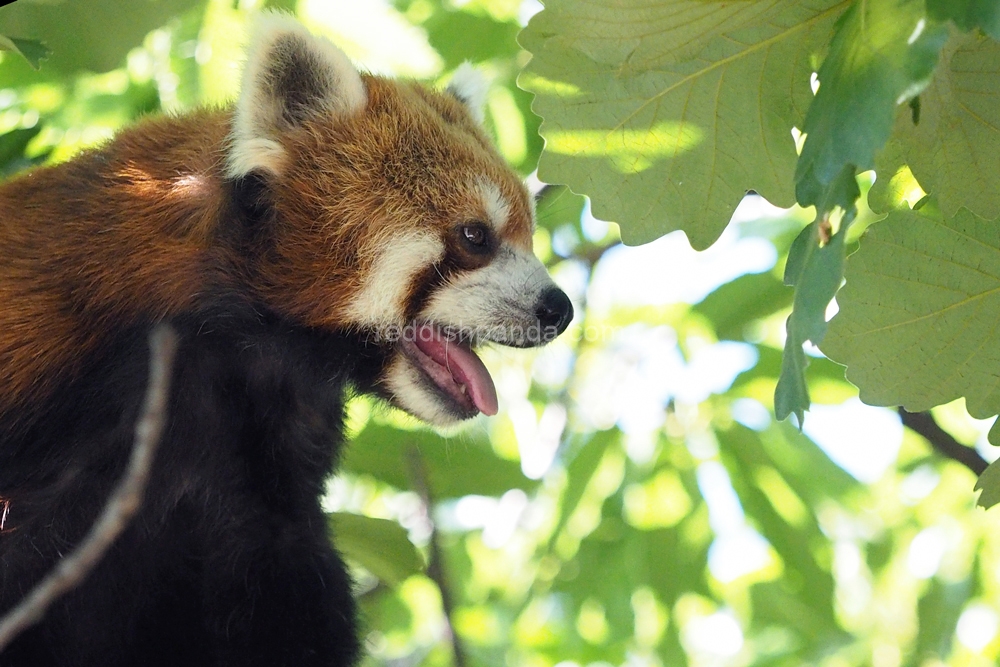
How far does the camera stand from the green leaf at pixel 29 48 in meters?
1.91

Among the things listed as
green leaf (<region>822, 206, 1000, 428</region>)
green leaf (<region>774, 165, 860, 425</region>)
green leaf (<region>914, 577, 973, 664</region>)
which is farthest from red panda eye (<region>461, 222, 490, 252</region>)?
green leaf (<region>914, 577, 973, 664</region>)

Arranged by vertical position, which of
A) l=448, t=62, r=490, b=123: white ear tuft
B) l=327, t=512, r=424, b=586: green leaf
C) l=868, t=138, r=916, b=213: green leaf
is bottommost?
l=327, t=512, r=424, b=586: green leaf

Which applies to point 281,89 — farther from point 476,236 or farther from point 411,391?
point 411,391

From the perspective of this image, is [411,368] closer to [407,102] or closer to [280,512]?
[280,512]

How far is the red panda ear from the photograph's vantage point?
234 cm

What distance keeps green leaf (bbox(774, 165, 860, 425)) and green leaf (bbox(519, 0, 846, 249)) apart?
0.30 metres

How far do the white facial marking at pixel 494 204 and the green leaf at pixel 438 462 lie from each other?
23.1 inches

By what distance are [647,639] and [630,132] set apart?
2159mm

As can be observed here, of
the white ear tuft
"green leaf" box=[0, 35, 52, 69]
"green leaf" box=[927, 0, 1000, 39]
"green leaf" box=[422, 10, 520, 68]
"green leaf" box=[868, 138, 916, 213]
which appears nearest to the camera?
"green leaf" box=[927, 0, 1000, 39]

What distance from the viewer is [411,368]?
2.58m

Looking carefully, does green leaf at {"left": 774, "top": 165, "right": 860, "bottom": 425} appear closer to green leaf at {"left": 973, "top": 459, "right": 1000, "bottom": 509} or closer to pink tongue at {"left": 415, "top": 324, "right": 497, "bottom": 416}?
green leaf at {"left": 973, "top": 459, "right": 1000, "bottom": 509}

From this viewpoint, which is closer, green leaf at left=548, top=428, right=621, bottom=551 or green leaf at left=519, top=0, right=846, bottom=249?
green leaf at left=519, top=0, right=846, bottom=249

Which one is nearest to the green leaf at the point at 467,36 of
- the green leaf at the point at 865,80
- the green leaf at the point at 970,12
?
the green leaf at the point at 865,80

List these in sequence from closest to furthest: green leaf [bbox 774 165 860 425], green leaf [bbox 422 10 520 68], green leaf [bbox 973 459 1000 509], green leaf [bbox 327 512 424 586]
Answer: green leaf [bbox 774 165 860 425] → green leaf [bbox 973 459 1000 509] → green leaf [bbox 327 512 424 586] → green leaf [bbox 422 10 520 68]
